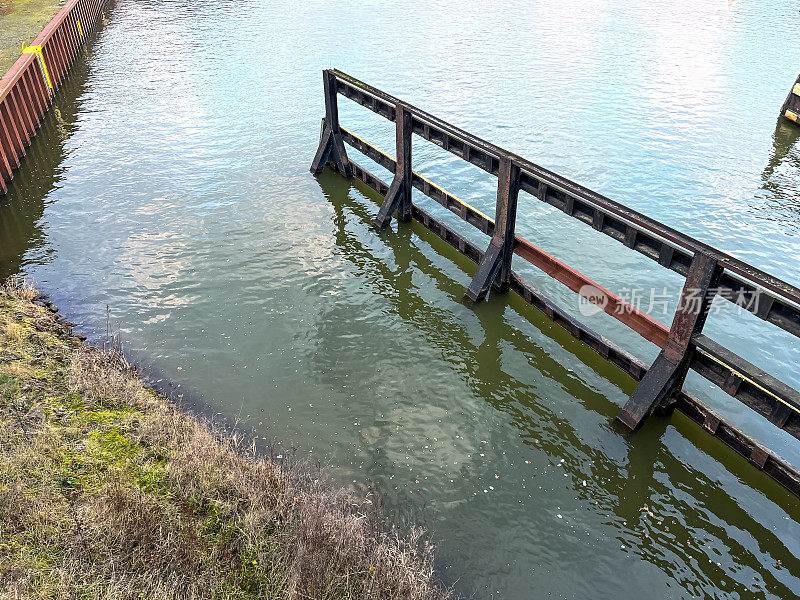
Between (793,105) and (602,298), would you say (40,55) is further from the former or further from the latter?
(793,105)

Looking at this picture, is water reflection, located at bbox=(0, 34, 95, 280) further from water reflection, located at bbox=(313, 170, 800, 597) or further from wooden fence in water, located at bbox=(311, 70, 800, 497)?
wooden fence in water, located at bbox=(311, 70, 800, 497)

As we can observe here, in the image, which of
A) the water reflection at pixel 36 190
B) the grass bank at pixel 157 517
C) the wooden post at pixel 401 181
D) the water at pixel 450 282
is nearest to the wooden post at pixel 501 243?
the water at pixel 450 282

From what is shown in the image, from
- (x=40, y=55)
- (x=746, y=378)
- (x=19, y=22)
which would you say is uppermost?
(x=19, y=22)

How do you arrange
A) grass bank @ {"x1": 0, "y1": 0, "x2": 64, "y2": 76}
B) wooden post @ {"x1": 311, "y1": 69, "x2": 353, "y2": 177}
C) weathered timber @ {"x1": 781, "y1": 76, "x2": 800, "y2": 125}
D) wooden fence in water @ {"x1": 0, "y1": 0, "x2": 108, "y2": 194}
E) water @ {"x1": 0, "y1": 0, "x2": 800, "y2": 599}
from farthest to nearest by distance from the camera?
grass bank @ {"x1": 0, "y1": 0, "x2": 64, "y2": 76}, weathered timber @ {"x1": 781, "y1": 76, "x2": 800, "y2": 125}, wooden fence in water @ {"x1": 0, "y1": 0, "x2": 108, "y2": 194}, wooden post @ {"x1": 311, "y1": 69, "x2": 353, "y2": 177}, water @ {"x1": 0, "y1": 0, "x2": 800, "y2": 599}

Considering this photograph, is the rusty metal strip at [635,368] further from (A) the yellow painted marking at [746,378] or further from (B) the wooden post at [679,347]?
(A) the yellow painted marking at [746,378]

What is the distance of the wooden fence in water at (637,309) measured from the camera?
8531mm

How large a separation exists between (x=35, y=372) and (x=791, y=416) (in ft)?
40.0

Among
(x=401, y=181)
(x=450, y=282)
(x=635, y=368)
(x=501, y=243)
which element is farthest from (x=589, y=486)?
(x=401, y=181)

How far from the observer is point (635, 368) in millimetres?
10641

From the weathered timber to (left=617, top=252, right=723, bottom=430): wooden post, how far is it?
17823mm

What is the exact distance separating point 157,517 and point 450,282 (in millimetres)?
8753

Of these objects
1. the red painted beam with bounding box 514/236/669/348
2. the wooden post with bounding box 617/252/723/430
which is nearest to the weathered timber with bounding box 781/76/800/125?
the red painted beam with bounding box 514/236/669/348

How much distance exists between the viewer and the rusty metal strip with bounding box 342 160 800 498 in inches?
345

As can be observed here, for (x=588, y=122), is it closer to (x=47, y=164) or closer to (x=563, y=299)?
(x=563, y=299)
